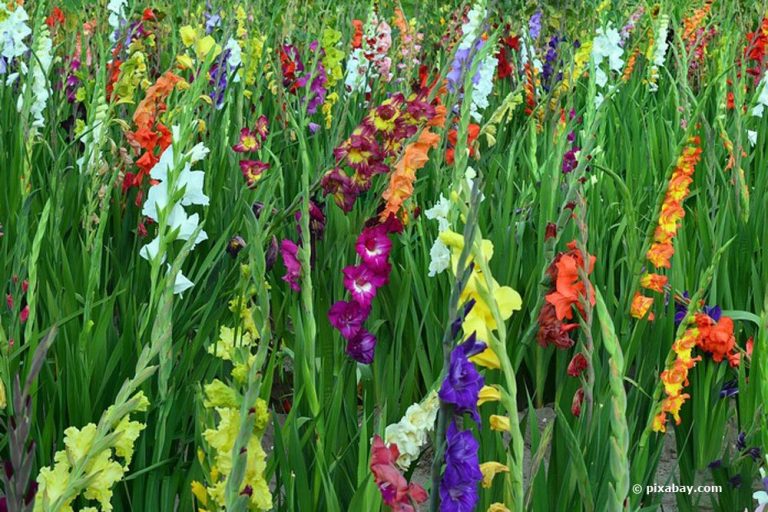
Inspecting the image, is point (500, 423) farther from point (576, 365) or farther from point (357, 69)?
point (357, 69)

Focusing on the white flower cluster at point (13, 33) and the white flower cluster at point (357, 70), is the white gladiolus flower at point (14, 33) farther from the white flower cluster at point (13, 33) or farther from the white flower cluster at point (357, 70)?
the white flower cluster at point (357, 70)

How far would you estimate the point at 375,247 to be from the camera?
1.53 m

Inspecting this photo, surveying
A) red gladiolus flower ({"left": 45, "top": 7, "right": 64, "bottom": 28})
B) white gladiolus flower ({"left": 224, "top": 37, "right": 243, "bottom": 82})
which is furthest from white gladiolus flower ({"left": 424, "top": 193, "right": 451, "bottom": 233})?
red gladiolus flower ({"left": 45, "top": 7, "right": 64, "bottom": 28})

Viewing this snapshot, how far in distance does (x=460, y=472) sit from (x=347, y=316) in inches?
27.4

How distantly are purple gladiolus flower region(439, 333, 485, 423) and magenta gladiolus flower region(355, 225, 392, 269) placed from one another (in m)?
0.70

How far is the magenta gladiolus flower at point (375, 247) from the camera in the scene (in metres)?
1.50

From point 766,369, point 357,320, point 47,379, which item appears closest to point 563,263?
point 357,320

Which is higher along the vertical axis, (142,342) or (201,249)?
(201,249)

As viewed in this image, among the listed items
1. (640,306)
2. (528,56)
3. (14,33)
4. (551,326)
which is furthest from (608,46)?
(551,326)

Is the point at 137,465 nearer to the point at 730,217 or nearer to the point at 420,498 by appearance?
the point at 420,498

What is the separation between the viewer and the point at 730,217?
8.11ft

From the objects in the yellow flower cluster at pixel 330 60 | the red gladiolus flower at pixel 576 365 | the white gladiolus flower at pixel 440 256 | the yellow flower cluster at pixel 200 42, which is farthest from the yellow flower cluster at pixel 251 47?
the white gladiolus flower at pixel 440 256

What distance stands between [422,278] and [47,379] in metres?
Result: 0.86

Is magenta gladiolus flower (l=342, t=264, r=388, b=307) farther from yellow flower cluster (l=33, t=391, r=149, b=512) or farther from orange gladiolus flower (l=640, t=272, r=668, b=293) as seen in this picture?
yellow flower cluster (l=33, t=391, r=149, b=512)
